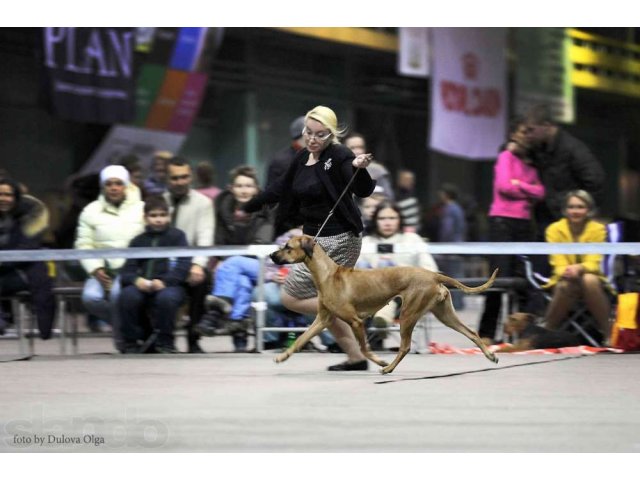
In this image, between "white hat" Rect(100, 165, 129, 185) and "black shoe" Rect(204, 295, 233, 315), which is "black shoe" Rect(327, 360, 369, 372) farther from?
"white hat" Rect(100, 165, 129, 185)

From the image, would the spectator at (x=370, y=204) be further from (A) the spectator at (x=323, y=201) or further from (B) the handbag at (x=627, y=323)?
(A) the spectator at (x=323, y=201)

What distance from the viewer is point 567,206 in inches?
466

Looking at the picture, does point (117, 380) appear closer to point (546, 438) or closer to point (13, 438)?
point (13, 438)

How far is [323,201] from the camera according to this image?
9484 mm

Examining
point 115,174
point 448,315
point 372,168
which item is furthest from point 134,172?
point 448,315

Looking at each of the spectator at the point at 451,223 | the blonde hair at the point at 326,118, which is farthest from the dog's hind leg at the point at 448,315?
the spectator at the point at 451,223

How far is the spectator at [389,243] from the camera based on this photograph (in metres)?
11.8

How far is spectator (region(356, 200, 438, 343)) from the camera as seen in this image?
11828mm

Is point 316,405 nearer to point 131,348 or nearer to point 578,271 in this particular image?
point 131,348

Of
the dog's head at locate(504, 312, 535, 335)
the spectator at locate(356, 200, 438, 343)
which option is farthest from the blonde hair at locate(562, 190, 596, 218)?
the spectator at locate(356, 200, 438, 343)

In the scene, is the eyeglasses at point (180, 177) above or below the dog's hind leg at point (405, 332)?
above

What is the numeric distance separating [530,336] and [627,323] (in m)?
0.79

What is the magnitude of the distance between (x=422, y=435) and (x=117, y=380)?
317cm
